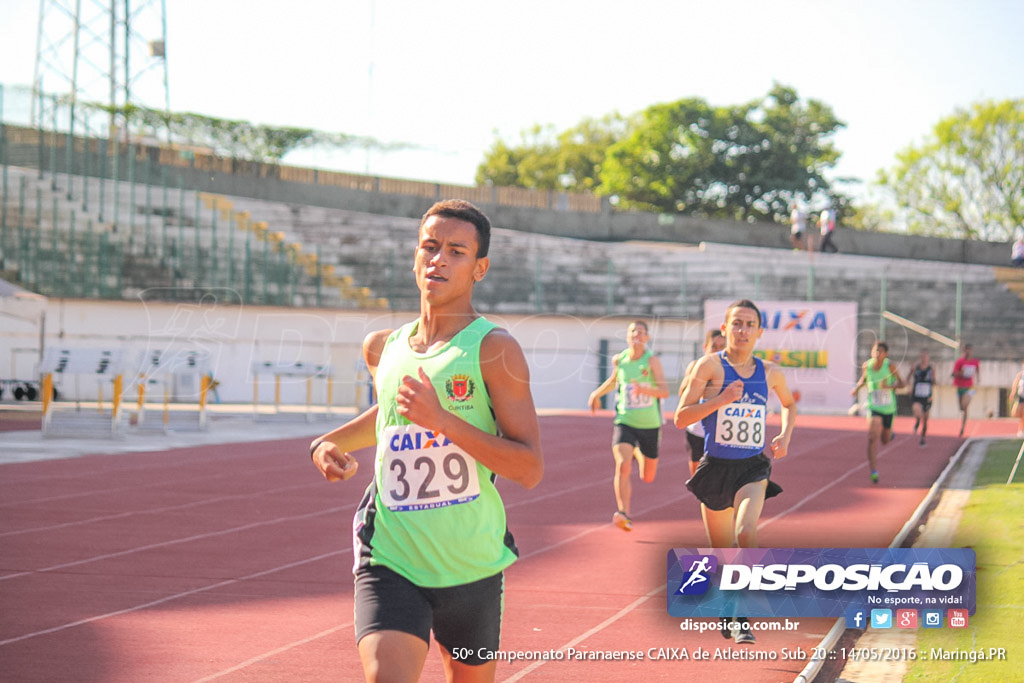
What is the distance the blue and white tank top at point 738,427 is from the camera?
291 inches

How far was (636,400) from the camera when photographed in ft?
38.5

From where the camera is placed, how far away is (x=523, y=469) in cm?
369

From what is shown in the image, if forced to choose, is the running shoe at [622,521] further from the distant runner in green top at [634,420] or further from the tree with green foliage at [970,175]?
the tree with green foliage at [970,175]

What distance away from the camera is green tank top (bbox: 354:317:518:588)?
12.3 ft

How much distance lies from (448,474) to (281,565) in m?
6.24

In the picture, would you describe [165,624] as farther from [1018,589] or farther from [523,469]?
[1018,589]

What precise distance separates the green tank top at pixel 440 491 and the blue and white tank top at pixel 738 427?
3.77 meters

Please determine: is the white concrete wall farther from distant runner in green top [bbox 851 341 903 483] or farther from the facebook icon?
the facebook icon

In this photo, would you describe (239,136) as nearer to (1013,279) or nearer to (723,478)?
(1013,279)

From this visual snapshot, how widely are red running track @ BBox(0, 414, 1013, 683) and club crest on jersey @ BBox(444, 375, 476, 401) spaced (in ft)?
9.73

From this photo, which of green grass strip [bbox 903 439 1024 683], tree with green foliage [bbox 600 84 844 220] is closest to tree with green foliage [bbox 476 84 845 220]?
tree with green foliage [bbox 600 84 844 220]

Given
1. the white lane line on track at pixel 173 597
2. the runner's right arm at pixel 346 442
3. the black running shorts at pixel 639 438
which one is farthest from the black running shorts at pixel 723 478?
the black running shorts at pixel 639 438

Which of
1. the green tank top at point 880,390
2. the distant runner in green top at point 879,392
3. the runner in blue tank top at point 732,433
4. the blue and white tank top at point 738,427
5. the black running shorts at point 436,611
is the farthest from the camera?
the green tank top at point 880,390

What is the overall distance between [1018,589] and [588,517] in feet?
17.7
